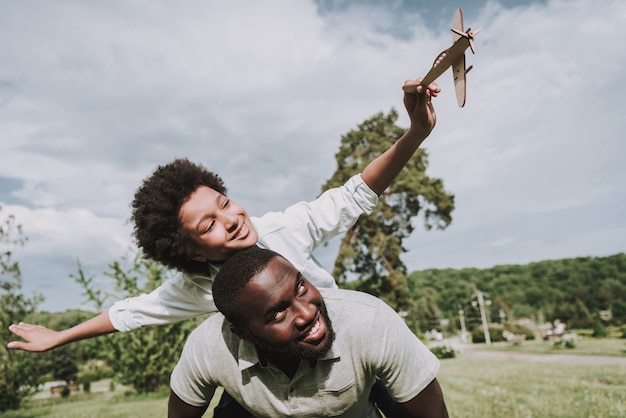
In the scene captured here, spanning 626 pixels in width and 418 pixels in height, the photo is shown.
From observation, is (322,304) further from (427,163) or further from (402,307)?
(427,163)

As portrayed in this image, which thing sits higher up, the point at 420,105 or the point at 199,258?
the point at 420,105

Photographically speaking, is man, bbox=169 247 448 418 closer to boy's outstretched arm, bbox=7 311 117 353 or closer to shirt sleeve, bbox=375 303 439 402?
shirt sleeve, bbox=375 303 439 402

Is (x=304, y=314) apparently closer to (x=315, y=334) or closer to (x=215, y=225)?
(x=315, y=334)

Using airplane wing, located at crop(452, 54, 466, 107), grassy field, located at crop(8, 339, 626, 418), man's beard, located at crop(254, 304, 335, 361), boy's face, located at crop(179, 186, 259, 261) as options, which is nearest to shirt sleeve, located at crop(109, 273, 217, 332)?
boy's face, located at crop(179, 186, 259, 261)

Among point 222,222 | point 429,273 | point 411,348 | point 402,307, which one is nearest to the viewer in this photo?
point 411,348

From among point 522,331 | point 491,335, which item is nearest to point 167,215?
point 522,331

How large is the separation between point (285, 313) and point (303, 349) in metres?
0.16

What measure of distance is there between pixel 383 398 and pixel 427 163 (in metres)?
21.3

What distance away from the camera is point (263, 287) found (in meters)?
1.98

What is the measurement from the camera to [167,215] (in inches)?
102

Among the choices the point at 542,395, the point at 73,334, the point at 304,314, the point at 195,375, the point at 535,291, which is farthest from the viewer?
the point at 535,291

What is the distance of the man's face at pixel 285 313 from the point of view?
1.98 meters

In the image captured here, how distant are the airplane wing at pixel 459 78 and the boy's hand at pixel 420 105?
0.26 metres

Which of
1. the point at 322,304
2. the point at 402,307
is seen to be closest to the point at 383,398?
the point at 322,304
